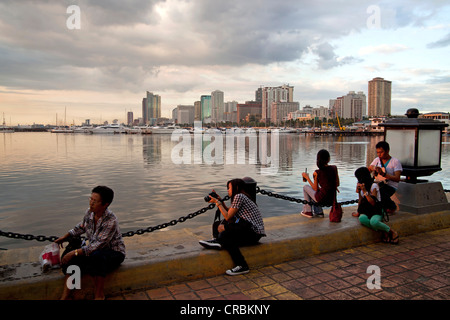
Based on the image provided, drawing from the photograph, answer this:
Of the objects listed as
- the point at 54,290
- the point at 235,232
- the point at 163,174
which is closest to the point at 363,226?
the point at 235,232

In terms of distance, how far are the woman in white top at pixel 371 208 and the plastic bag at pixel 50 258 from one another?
198 inches

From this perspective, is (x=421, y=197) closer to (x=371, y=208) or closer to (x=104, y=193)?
(x=371, y=208)

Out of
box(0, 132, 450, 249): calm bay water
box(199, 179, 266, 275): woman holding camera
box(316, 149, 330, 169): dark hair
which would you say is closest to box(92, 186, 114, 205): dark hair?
box(199, 179, 266, 275): woman holding camera

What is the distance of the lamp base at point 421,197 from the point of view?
7395 millimetres

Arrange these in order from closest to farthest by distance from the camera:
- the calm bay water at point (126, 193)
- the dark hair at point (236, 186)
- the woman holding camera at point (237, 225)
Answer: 1. the woman holding camera at point (237, 225)
2. the dark hair at point (236, 186)
3. the calm bay water at point (126, 193)

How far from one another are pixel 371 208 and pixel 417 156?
5.85 feet

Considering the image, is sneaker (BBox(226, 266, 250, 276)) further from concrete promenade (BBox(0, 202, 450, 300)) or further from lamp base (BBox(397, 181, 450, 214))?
lamp base (BBox(397, 181, 450, 214))

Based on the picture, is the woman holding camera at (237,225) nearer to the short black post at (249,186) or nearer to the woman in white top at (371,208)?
the short black post at (249,186)

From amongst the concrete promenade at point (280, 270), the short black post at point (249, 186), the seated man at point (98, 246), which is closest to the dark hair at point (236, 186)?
the short black post at point (249, 186)

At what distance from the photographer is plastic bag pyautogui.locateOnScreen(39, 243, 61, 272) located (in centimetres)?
433

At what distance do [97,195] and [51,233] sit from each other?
23.2ft

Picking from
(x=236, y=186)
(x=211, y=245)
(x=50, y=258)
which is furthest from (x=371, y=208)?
(x=50, y=258)

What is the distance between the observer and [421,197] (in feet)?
24.4
